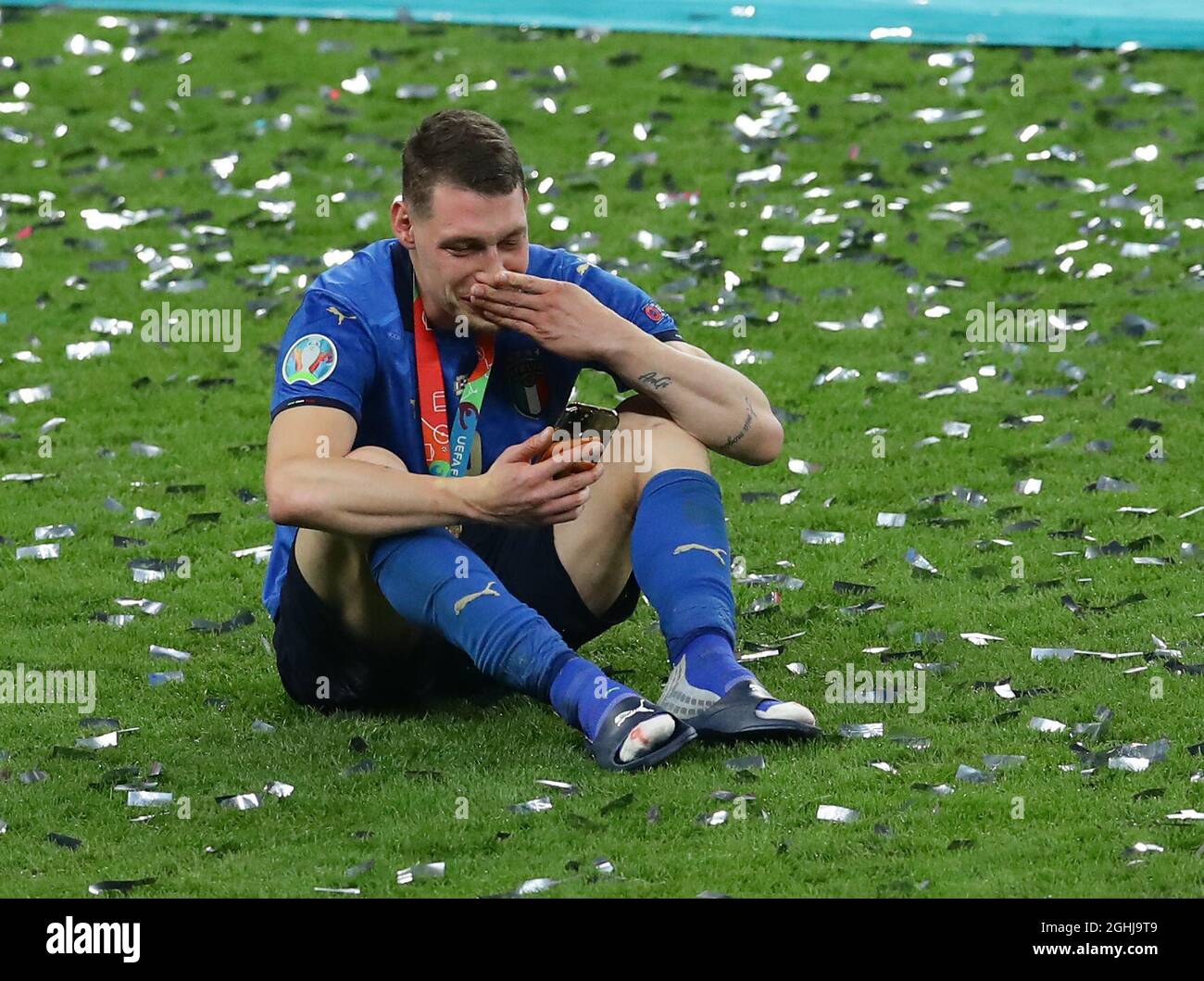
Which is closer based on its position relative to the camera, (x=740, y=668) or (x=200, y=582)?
(x=740, y=668)

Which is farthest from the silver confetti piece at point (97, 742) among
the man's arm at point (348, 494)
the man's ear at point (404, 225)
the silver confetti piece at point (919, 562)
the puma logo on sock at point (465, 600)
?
the silver confetti piece at point (919, 562)

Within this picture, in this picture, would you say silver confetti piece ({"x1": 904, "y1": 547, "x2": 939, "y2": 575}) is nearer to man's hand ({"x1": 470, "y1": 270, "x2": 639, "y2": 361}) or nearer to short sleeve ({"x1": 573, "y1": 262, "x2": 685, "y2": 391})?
short sleeve ({"x1": 573, "y1": 262, "x2": 685, "y2": 391})

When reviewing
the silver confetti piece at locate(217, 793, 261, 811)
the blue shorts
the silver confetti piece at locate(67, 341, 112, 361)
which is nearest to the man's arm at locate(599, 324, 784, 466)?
the blue shorts

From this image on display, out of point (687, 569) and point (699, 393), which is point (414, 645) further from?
point (699, 393)

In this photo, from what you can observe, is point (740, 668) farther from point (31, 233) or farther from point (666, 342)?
point (31, 233)

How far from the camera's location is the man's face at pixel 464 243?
5102 millimetres

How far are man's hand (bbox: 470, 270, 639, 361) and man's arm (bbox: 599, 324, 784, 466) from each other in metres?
0.04

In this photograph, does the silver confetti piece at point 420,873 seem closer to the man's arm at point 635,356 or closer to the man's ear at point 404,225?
the man's arm at point 635,356

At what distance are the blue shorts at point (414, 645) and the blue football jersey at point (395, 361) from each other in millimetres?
191

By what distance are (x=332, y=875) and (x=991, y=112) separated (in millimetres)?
9662

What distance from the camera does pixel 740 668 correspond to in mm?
5051

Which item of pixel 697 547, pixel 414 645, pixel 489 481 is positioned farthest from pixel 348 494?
pixel 697 547

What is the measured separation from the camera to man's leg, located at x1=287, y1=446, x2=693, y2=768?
4.87m

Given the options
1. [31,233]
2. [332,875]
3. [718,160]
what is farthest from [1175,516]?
[31,233]
